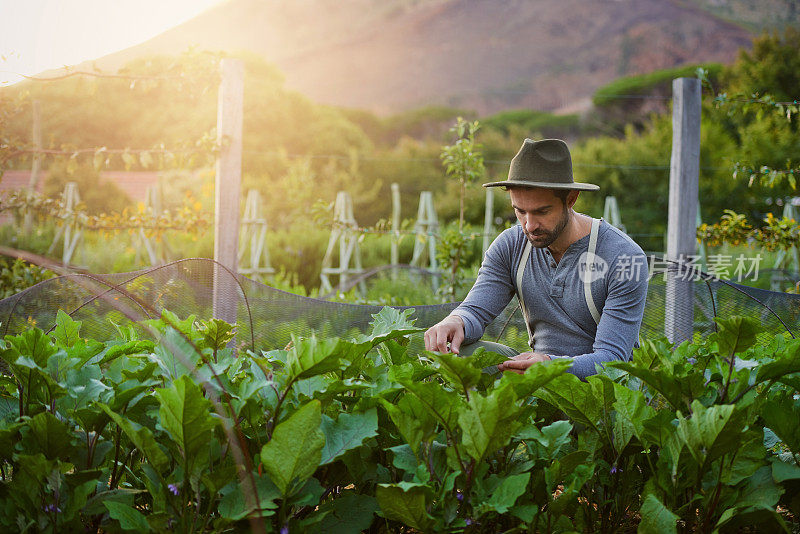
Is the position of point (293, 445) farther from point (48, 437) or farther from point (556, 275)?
point (556, 275)

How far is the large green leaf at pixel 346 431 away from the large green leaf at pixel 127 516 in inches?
10.2

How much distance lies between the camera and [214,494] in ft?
3.21

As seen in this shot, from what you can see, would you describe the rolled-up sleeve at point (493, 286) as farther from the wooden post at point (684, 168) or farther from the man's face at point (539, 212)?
the wooden post at point (684, 168)

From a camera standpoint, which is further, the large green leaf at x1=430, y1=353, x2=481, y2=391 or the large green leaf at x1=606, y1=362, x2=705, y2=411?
the large green leaf at x1=606, y1=362, x2=705, y2=411

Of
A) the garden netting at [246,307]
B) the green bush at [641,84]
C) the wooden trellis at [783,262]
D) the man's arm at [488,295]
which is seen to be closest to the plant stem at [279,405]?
the man's arm at [488,295]

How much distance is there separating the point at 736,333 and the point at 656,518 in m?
0.30

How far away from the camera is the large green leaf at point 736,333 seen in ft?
3.38

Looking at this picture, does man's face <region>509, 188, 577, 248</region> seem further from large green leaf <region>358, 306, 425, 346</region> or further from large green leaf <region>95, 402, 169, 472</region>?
large green leaf <region>95, 402, 169, 472</region>

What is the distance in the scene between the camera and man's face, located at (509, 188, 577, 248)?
2.05 m

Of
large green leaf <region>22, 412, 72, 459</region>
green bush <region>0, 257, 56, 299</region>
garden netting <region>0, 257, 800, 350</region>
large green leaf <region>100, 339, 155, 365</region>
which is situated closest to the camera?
large green leaf <region>22, 412, 72, 459</region>

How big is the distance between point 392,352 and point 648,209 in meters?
12.9

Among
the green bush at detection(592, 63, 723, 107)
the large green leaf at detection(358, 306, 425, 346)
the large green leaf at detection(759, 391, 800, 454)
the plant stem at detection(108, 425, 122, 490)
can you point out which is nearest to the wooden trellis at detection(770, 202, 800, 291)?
the large green leaf at detection(759, 391, 800, 454)

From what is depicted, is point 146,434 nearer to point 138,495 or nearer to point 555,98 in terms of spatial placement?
point 138,495

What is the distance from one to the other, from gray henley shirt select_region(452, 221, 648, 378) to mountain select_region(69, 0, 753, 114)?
69.1 ft
